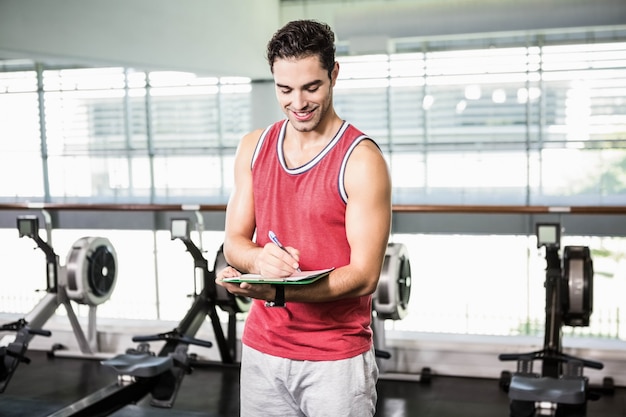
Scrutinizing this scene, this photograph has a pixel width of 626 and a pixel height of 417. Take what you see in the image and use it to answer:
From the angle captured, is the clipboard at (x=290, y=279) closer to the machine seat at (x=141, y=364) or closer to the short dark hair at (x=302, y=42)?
the short dark hair at (x=302, y=42)

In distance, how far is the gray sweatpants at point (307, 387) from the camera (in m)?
1.46

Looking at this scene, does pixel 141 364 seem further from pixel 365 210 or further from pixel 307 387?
pixel 365 210

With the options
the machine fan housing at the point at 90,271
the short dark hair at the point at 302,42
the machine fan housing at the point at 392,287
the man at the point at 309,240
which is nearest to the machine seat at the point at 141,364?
the machine fan housing at the point at 90,271

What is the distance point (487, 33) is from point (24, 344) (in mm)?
5582

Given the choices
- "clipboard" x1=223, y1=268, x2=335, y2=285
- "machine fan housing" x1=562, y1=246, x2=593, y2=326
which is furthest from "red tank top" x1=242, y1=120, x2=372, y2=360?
"machine fan housing" x1=562, y1=246, x2=593, y2=326

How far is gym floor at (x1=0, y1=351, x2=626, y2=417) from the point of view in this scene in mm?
3938

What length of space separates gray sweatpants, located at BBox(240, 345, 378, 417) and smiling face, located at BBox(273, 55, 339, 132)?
48 cm

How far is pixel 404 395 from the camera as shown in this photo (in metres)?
4.17

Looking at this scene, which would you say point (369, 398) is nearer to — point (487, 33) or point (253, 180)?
point (253, 180)

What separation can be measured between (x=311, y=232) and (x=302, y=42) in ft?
1.20

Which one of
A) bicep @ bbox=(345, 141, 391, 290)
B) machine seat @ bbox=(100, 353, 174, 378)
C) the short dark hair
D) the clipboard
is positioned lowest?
machine seat @ bbox=(100, 353, 174, 378)

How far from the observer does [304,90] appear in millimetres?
1405

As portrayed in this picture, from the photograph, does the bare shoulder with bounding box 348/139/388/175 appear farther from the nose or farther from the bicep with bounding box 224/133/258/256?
the bicep with bounding box 224/133/258/256

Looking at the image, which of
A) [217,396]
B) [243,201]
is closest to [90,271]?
[217,396]
